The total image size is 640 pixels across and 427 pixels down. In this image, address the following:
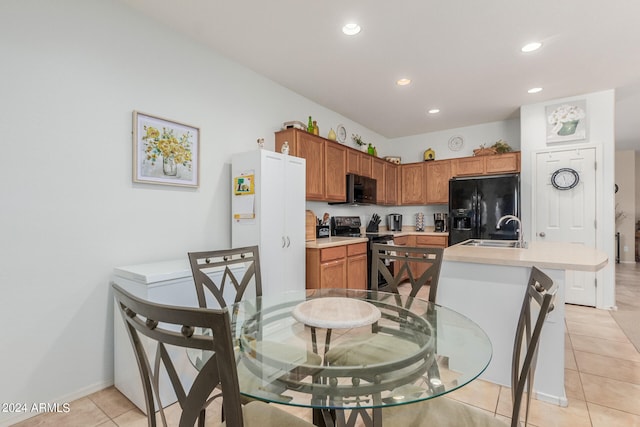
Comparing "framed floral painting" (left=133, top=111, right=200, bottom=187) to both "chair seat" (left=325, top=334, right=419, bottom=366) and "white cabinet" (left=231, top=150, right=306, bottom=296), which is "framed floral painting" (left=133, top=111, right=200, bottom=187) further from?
"chair seat" (left=325, top=334, right=419, bottom=366)

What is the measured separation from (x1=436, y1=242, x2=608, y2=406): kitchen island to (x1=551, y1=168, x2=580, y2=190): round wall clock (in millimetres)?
2330

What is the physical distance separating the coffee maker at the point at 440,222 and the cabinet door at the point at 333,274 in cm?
257

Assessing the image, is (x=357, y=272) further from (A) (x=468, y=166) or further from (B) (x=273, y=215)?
(A) (x=468, y=166)

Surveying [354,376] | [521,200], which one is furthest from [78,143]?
[521,200]

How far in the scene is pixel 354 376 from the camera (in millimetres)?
1012

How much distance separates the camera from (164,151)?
7.95 ft

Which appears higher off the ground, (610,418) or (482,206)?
(482,206)

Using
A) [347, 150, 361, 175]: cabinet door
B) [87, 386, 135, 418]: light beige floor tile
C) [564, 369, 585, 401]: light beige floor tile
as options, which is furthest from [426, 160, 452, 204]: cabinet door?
[87, 386, 135, 418]: light beige floor tile

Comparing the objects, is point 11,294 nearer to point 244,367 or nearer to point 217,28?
point 244,367

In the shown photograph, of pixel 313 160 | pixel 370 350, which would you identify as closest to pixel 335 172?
pixel 313 160

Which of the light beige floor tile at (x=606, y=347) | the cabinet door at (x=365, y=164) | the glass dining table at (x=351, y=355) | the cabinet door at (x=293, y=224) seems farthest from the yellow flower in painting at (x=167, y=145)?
the light beige floor tile at (x=606, y=347)

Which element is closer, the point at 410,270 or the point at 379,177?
the point at 410,270

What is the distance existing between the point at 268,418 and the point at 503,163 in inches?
188

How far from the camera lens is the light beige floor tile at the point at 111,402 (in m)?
1.85
